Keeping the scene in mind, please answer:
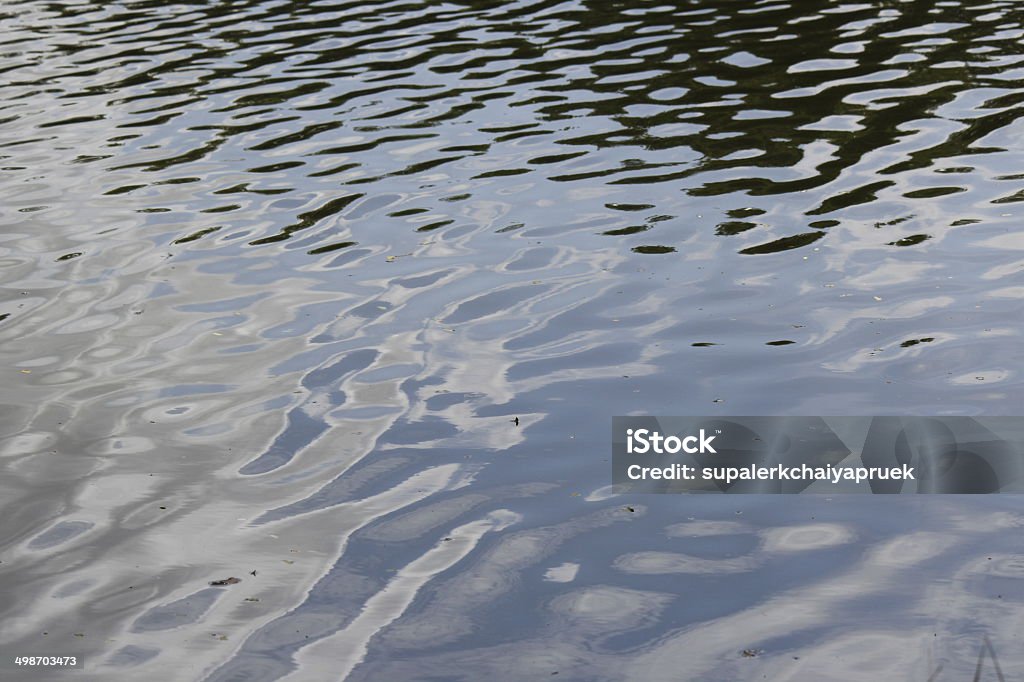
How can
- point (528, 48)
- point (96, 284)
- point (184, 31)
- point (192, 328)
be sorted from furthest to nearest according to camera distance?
point (184, 31), point (528, 48), point (96, 284), point (192, 328)

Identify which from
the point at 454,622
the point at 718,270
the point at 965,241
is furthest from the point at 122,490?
the point at 965,241

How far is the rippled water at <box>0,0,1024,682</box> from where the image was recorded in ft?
14.4

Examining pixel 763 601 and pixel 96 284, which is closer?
pixel 763 601

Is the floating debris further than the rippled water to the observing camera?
Yes

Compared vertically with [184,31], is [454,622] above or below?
below

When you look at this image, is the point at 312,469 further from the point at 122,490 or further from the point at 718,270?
the point at 718,270

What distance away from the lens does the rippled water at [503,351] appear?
14.4 ft

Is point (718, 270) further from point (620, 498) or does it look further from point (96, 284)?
point (96, 284)

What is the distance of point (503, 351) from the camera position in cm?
660

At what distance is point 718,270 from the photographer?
7.41 meters

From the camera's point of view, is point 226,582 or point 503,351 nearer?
point 226,582

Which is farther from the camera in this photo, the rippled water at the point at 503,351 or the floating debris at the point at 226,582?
the floating debris at the point at 226,582

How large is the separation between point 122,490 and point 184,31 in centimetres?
1262

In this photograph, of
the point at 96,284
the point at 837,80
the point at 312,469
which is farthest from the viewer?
the point at 837,80
